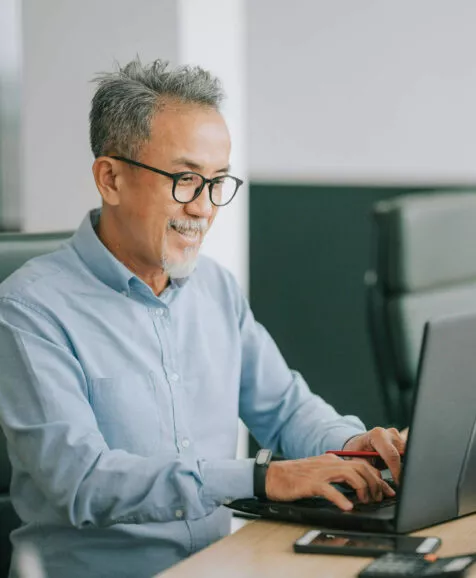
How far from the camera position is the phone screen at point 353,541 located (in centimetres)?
137

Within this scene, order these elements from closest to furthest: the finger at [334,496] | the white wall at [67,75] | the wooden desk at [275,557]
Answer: the wooden desk at [275,557]
the finger at [334,496]
the white wall at [67,75]

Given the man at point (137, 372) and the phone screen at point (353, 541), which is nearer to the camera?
the phone screen at point (353, 541)

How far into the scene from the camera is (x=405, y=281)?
2.46 m

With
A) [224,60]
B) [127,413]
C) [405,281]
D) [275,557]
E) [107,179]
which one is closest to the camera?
[275,557]

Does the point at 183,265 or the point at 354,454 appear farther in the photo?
the point at 183,265

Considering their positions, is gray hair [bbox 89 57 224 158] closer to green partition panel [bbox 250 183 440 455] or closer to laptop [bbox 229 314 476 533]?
laptop [bbox 229 314 476 533]

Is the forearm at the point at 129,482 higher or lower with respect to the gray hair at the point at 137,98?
lower

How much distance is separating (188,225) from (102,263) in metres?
0.15

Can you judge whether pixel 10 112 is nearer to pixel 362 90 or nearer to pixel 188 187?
pixel 188 187

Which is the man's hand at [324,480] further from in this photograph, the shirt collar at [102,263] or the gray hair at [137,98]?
the gray hair at [137,98]

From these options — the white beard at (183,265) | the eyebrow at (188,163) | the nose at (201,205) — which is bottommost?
the white beard at (183,265)

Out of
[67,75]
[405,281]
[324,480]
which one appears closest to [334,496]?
[324,480]

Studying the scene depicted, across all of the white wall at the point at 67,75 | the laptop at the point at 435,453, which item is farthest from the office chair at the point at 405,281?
the laptop at the point at 435,453

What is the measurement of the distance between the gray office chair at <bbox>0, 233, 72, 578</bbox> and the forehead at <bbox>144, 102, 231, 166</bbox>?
26cm
